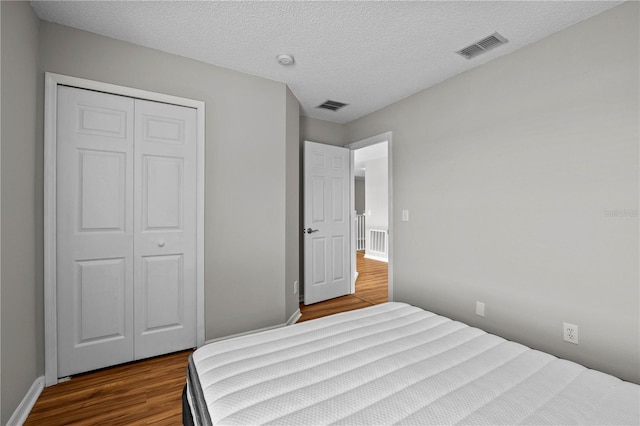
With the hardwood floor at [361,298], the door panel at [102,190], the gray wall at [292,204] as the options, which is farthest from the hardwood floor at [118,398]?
the hardwood floor at [361,298]

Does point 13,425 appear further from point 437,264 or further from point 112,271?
point 437,264

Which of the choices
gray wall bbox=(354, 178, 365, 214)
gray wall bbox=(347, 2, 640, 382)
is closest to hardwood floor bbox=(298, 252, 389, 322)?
gray wall bbox=(347, 2, 640, 382)

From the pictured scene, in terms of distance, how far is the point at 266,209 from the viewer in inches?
113

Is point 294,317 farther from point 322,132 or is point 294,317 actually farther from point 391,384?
point 322,132

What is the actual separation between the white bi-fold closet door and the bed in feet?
3.97

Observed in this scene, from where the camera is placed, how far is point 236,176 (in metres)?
2.71

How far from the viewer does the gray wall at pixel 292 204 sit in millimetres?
3133

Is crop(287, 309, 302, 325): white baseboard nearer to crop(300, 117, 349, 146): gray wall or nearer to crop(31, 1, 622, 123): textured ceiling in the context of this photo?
crop(300, 117, 349, 146): gray wall

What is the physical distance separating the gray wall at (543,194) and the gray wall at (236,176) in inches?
61.4

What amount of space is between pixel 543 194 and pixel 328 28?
201 centimetres

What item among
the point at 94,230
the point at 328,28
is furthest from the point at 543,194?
the point at 94,230

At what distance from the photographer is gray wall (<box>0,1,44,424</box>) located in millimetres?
1527

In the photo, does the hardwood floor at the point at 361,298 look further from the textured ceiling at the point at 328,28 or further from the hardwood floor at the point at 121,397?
the textured ceiling at the point at 328,28

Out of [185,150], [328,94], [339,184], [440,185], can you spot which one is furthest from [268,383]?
[339,184]
